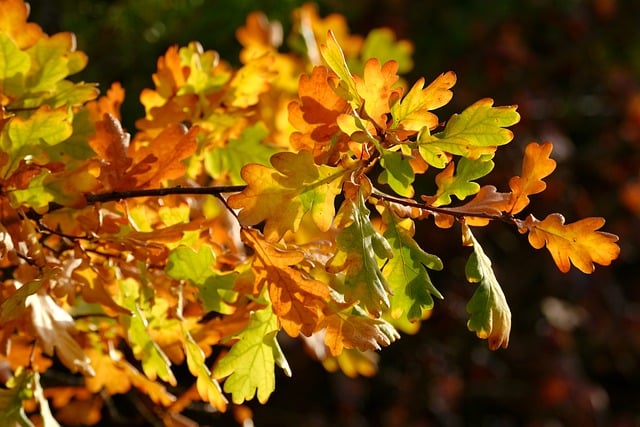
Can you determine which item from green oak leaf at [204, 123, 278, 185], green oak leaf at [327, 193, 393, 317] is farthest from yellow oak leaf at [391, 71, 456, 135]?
green oak leaf at [204, 123, 278, 185]

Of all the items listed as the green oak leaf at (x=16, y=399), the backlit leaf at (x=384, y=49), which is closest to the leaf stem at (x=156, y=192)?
the green oak leaf at (x=16, y=399)

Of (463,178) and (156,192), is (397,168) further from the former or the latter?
(156,192)

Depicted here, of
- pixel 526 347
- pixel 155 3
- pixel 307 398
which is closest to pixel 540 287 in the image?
pixel 526 347

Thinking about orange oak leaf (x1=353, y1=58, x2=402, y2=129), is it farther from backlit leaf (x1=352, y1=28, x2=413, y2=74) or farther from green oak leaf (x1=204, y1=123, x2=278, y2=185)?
backlit leaf (x1=352, y1=28, x2=413, y2=74)

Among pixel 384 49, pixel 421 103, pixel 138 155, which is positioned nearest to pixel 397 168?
pixel 421 103

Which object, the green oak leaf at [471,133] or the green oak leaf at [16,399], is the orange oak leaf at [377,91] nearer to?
the green oak leaf at [471,133]

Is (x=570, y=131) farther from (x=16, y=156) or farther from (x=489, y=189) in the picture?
(x=16, y=156)
